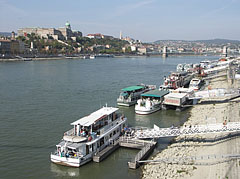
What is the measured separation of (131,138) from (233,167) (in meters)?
6.57

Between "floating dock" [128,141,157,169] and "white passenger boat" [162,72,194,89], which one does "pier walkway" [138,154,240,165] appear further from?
"white passenger boat" [162,72,194,89]

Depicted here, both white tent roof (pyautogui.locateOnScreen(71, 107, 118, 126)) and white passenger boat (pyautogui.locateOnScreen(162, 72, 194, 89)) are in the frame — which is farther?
white passenger boat (pyautogui.locateOnScreen(162, 72, 194, 89))

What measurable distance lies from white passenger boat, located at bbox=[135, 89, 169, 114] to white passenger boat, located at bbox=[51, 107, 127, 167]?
7026 mm

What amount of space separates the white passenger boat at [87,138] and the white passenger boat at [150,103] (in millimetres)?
7026

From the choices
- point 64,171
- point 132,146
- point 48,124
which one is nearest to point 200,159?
point 132,146

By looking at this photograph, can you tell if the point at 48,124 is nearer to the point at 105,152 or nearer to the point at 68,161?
the point at 105,152

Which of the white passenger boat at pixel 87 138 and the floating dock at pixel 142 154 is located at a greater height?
the white passenger boat at pixel 87 138

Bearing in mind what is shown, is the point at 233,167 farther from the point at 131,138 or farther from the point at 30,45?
the point at 30,45

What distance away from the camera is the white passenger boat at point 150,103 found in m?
23.7

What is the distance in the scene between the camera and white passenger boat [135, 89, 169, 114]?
77.8ft

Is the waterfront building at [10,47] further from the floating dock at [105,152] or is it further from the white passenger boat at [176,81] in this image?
the floating dock at [105,152]

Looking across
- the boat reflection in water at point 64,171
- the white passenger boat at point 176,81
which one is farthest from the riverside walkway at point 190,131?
the white passenger boat at point 176,81

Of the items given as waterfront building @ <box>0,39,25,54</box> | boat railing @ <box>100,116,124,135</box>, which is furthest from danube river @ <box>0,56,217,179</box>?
waterfront building @ <box>0,39,25,54</box>

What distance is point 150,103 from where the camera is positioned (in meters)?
24.0
